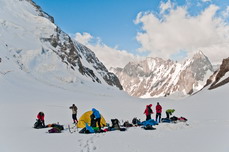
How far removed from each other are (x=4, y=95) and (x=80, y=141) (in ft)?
96.9

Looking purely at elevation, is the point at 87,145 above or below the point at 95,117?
below

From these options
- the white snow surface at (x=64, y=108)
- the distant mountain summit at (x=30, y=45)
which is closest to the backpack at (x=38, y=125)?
the white snow surface at (x=64, y=108)

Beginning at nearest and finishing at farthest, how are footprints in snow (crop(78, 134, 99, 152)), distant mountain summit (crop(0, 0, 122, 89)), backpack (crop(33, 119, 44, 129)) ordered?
footprints in snow (crop(78, 134, 99, 152)), backpack (crop(33, 119, 44, 129)), distant mountain summit (crop(0, 0, 122, 89))

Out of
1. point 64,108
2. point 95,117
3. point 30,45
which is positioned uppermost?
point 30,45

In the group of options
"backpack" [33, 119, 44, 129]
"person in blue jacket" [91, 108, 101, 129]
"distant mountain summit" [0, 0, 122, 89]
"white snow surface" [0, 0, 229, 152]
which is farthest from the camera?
"distant mountain summit" [0, 0, 122, 89]

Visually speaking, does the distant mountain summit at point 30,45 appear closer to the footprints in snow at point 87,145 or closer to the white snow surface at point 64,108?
the white snow surface at point 64,108

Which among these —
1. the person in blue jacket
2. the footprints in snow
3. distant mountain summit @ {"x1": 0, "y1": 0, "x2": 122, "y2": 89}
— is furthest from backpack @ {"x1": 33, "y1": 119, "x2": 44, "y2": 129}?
distant mountain summit @ {"x1": 0, "y1": 0, "x2": 122, "y2": 89}

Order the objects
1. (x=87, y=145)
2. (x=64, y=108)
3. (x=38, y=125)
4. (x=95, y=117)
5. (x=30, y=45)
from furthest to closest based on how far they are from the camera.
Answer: (x=30, y=45) < (x=64, y=108) < (x=38, y=125) < (x=95, y=117) < (x=87, y=145)

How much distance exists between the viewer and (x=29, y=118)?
78.6 feet

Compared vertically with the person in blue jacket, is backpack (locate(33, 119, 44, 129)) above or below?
below

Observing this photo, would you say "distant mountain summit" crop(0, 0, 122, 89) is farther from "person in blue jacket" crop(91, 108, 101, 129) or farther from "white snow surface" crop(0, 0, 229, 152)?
"person in blue jacket" crop(91, 108, 101, 129)

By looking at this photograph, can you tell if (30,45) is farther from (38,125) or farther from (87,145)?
(87,145)

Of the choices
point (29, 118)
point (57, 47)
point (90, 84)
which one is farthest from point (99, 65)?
point (29, 118)

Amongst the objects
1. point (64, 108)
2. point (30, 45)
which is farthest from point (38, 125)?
point (30, 45)
